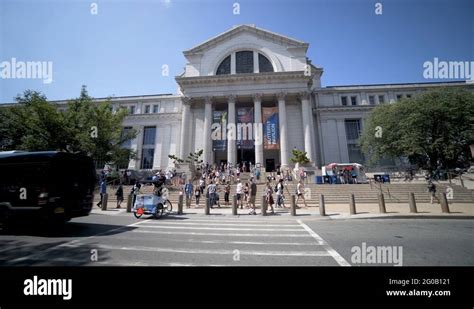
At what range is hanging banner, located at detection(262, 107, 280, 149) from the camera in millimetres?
29525

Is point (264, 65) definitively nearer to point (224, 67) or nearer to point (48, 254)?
point (224, 67)

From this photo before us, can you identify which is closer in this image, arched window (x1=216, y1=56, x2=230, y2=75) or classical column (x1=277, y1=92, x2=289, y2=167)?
classical column (x1=277, y1=92, x2=289, y2=167)

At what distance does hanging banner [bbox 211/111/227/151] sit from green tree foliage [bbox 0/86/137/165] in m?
12.9

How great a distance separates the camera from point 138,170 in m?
35.7

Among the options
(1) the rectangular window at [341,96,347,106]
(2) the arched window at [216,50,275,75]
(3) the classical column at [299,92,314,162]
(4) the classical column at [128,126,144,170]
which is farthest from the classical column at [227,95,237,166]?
(1) the rectangular window at [341,96,347,106]

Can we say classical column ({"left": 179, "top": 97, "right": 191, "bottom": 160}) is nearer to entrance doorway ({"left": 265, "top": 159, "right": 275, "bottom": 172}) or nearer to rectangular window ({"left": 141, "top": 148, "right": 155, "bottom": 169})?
rectangular window ({"left": 141, "top": 148, "right": 155, "bottom": 169})

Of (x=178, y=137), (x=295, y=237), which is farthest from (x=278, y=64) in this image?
(x=295, y=237)

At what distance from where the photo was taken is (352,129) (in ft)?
120

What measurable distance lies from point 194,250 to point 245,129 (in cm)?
2656

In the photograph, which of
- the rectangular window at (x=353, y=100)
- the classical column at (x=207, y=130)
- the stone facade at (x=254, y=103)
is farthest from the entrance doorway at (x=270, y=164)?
the rectangular window at (x=353, y=100)

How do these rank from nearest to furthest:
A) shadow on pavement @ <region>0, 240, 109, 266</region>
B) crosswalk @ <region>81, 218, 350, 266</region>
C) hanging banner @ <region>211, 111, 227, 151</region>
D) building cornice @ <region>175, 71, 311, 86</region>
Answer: shadow on pavement @ <region>0, 240, 109, 266</region> → crosswalk @ <region>81, 218, 350, 266</region> → hanging banner @ <region>211, 111, 227, 151</region> → building cornice @ <region>175, 71, 311, 86</region>
